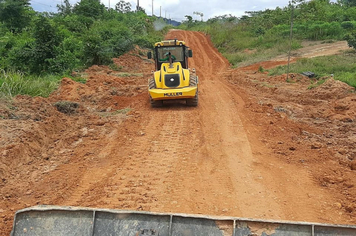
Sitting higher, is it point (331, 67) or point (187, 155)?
point (331, 67)

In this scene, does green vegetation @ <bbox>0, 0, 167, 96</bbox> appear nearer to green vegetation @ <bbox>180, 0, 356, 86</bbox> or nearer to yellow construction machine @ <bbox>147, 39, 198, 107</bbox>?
yellow construction machine @ <bbox>147, 39, 198, 107</bbox>

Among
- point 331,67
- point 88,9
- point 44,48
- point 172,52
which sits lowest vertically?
point 331,67

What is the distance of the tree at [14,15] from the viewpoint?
2398 centimetres

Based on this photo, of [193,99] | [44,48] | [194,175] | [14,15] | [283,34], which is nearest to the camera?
[194,175]

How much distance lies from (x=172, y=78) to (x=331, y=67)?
9.64m

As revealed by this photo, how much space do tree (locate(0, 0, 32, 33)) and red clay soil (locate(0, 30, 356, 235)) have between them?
16147mm

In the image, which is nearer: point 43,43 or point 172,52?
point 172,52

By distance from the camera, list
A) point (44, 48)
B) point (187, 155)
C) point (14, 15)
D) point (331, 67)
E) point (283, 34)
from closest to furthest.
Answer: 1. point (187, 155)
2. point (44, 48)
3. point (331, 67)
4. point (14, 15)
5. point (283, 34)

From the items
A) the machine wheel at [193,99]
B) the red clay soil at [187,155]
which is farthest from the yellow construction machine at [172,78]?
the red clay soil at [187,155]

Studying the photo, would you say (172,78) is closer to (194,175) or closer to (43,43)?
(194,175)

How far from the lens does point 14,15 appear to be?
25.0 metres

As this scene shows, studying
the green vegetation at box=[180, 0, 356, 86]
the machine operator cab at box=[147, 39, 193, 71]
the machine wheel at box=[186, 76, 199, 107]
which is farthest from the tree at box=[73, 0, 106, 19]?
the machine wheel at box=[186, 76, 199, 107]

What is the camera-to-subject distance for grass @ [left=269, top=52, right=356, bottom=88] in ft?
45.6

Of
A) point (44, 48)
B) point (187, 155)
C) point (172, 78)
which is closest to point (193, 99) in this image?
point (172, 78)
